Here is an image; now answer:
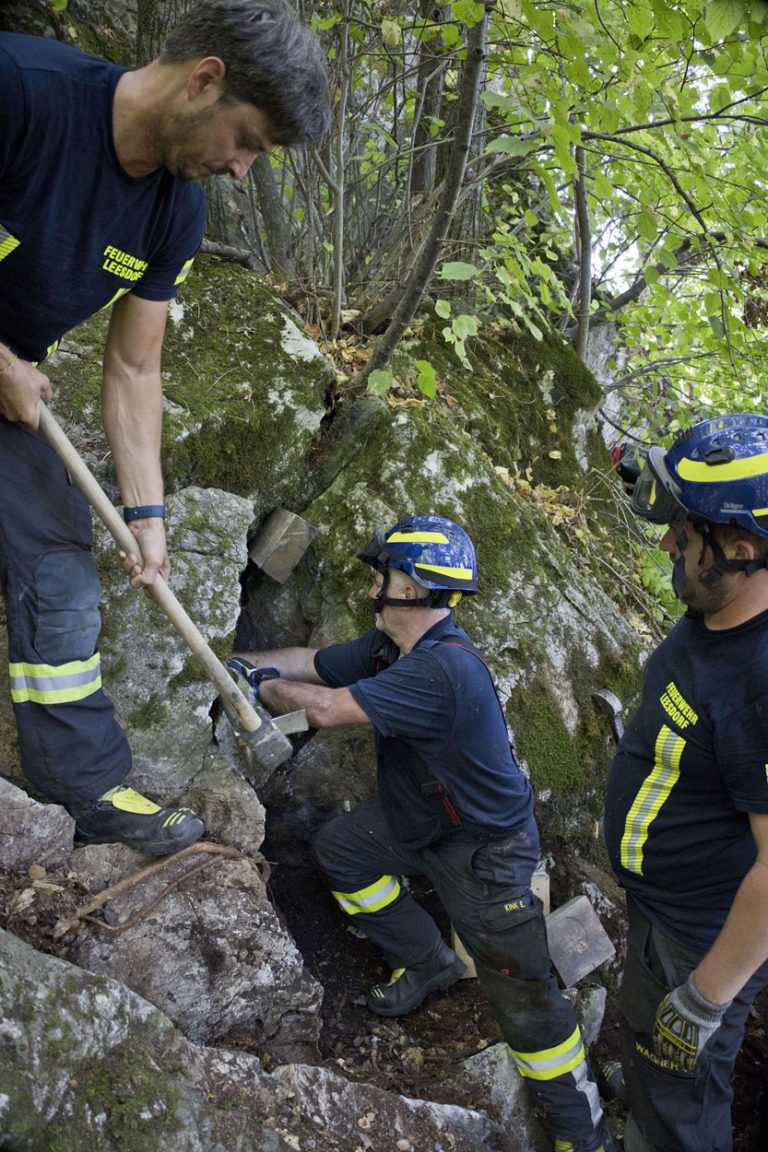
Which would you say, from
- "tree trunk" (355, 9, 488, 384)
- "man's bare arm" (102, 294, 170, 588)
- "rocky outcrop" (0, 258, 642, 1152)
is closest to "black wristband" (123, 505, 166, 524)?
"man's bare arm" (102, 294, 170, 588)

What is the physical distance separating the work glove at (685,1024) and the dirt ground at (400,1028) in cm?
103

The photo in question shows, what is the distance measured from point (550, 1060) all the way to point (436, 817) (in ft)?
3.72

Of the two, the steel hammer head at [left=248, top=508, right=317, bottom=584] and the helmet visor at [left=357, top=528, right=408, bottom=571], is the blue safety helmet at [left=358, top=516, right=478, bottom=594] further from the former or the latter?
the steel hammer head at [left=248, top=508, right=317, bottom=584]

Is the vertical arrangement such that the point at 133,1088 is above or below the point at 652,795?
below

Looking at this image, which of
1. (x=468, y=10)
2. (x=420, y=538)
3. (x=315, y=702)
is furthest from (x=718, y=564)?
(x=468, y=10)

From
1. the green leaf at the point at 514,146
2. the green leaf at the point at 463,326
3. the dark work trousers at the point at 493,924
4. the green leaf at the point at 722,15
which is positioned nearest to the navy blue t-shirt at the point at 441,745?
the dark work trousers at the point at 493,924

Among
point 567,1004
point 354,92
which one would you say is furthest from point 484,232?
point 567,1004

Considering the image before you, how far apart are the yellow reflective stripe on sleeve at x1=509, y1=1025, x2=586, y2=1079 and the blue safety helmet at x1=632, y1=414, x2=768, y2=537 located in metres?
2.40

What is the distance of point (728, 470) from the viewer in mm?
2670

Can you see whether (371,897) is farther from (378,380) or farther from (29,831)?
(378,380)

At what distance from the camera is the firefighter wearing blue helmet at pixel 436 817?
3.54m

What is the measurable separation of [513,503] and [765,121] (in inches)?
96.5

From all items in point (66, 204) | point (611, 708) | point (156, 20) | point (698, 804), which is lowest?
point (611, 708)

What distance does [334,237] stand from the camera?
5086 millimetres
